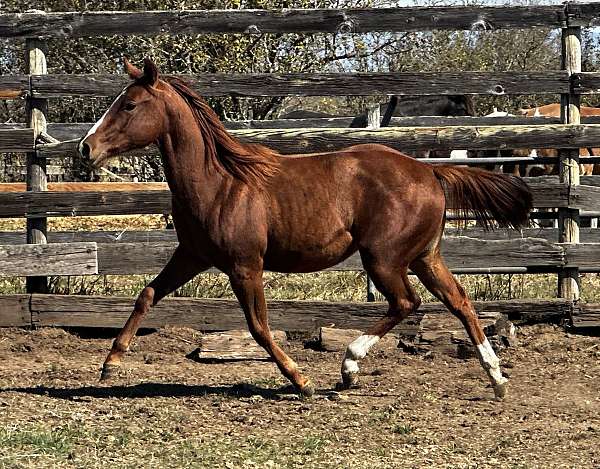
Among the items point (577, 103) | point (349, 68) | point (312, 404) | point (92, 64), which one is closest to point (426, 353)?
point (312, 404)

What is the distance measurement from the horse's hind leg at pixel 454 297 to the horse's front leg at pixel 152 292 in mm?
1448

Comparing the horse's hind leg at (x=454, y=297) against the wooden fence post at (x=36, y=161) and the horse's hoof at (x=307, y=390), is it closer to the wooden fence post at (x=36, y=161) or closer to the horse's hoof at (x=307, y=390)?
the horse's hoof at (x=307, y=390)

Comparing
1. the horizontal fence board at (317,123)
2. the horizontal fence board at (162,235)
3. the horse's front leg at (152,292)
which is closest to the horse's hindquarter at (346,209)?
the horse's front leg at (152,292)

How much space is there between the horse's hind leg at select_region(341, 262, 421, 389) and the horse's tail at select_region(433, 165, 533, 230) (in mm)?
676

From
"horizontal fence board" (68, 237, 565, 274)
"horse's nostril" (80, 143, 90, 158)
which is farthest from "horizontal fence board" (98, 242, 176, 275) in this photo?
"horse's nostril" (80, 143, 90, 158)

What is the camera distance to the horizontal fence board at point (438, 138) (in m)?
8.76

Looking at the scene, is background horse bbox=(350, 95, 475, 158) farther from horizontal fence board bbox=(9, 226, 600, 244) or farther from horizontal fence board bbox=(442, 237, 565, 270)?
horizontal fence board bbox=(442, 237, 565, 270)

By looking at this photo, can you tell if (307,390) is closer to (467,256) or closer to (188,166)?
(188,166)

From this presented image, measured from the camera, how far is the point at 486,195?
7.27 m

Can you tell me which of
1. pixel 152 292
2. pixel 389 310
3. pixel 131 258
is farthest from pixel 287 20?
pixel 389 310

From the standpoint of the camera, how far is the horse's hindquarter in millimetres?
6945

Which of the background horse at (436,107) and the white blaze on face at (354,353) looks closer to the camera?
the white blaze on face at (354,353)

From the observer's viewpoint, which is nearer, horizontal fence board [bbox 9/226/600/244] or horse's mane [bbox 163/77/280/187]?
horse's mane [bbox 163/77/280/187]

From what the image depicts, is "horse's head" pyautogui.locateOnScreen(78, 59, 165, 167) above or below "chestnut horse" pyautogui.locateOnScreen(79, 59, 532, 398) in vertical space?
above
